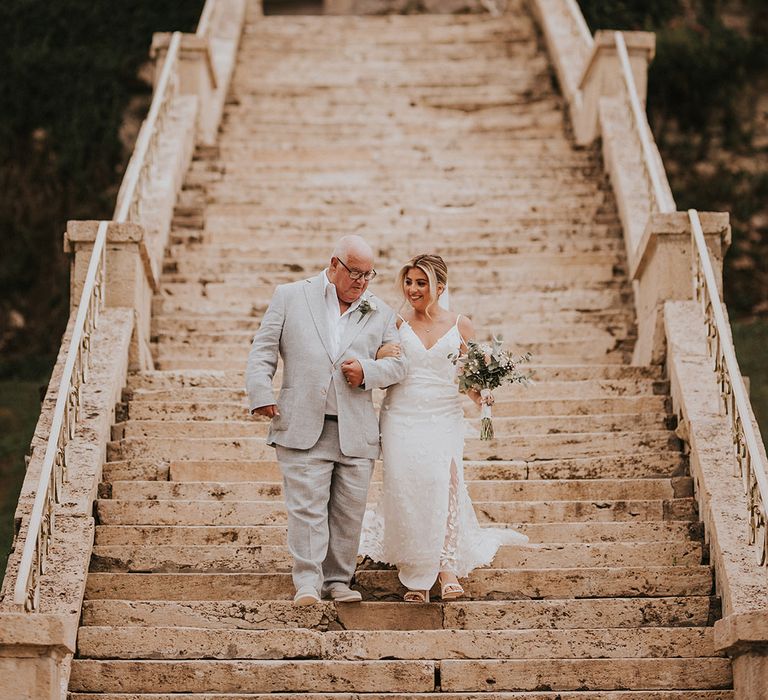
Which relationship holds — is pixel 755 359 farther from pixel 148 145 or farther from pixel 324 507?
pixel 324 507

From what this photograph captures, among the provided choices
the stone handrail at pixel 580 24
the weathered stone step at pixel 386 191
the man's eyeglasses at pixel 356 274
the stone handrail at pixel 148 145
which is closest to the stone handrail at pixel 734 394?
the man's eyeglasses at pixel 356 274

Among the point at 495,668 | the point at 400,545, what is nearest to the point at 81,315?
the point at 400,545

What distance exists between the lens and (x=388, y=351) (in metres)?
6.70

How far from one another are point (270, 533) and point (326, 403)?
101 cm

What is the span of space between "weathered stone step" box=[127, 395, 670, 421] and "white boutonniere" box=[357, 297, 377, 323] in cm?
197

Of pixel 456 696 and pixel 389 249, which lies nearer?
pixel 456 696

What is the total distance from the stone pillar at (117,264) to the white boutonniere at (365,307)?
8.62ft

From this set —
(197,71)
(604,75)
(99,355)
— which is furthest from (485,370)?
(197,71)

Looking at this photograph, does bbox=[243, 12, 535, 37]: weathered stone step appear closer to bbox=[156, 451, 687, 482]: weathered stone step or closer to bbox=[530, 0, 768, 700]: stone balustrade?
bbox=[530, 0, 768, 700]: stone balustrade

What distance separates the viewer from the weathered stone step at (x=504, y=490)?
24.8ft

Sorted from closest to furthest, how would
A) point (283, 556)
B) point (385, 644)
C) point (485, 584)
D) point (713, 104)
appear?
point (385, 644) < point (485, 584) < point (283, 556) < point (713, 104)

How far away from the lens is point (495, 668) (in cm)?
628

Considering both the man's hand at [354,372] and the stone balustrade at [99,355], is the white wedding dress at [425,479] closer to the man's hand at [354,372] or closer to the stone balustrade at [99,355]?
the man's hand at [354,372]

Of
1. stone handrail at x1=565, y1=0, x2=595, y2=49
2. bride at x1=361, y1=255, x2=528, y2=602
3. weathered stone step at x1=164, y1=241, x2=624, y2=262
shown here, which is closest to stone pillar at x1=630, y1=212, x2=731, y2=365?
weathered stone step at x1=164, y1=241, x2=624, y2=262
